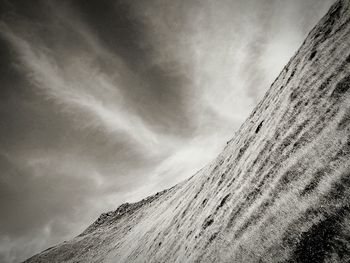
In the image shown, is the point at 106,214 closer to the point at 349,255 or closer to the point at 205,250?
the point at 205,250

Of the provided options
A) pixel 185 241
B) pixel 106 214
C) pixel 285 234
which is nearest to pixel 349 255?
pixel 285 234

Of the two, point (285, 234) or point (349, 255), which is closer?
point (349, 255)

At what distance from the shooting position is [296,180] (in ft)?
8.71

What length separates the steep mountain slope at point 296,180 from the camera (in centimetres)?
213

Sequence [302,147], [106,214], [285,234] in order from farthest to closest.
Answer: [106,214] < [302,147] < [285,234]

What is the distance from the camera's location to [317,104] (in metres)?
3.03

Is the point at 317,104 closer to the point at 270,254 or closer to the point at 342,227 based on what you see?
the point at 342,227

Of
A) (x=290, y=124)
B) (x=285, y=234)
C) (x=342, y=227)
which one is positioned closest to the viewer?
(x=342, y=227)

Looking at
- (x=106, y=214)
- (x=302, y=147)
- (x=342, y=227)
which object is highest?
(x=106, y=214)

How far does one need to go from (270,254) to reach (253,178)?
4.25ft

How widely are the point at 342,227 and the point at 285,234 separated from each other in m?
0.59

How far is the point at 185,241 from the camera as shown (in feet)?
15.1

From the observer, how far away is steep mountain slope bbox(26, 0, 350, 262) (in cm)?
213

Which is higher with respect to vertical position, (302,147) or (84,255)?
(84,255)
